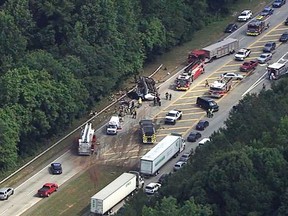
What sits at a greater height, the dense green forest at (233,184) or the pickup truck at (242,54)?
the dense green forest at (233,184)

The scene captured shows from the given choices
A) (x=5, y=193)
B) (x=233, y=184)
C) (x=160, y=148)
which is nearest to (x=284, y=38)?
(x=160, y=148)

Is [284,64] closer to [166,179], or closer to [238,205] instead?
[166,179]

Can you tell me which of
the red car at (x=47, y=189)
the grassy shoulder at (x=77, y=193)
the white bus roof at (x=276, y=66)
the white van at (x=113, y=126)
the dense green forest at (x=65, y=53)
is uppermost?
the dense green forest at (x=65, y=53)

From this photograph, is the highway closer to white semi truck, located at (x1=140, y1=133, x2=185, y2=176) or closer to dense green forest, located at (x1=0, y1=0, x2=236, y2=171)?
white semi truck, located at (x1=140, y1=133, x2=185, y2=176)

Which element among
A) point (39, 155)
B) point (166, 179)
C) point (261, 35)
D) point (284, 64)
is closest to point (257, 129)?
point (166, 179)

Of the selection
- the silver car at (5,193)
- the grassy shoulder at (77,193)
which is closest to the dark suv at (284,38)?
the grassy shoulder at (77,193)

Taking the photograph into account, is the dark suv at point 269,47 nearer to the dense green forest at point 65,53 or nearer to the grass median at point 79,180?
the grass median at point 79,180

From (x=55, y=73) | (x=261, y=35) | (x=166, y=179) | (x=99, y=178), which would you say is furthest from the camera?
(x=261, y=35)
